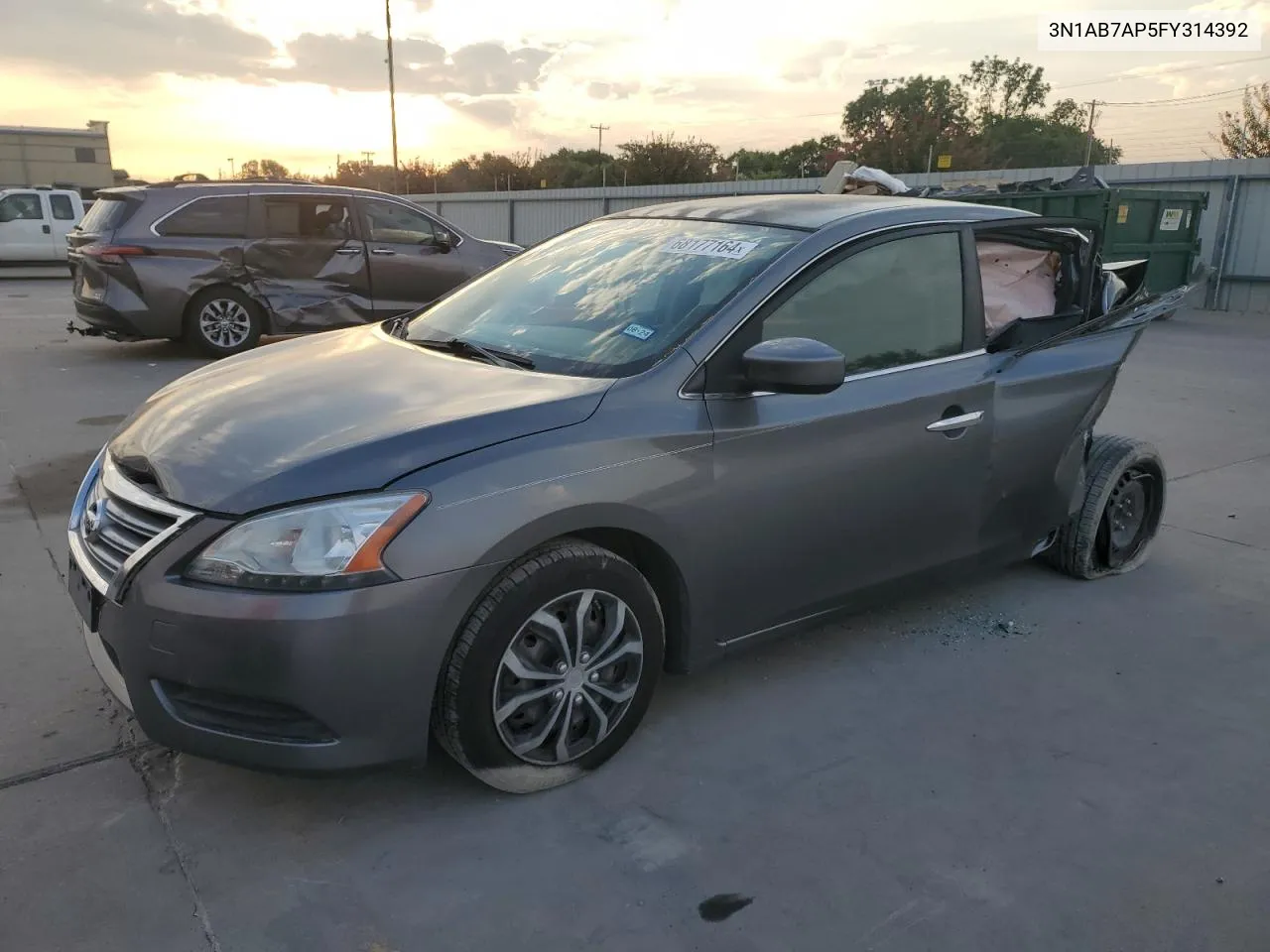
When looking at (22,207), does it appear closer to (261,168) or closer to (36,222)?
(36,222)

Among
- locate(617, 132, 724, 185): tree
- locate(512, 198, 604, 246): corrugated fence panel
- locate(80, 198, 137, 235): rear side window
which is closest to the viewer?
locate(80, 198, 137, 235): rear side window

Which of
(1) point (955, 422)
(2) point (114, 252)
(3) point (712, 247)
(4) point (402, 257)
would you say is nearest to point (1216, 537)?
(1) point (955, 422)

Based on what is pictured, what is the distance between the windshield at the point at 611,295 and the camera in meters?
3.09

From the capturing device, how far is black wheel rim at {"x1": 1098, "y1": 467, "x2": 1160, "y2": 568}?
15.0ft

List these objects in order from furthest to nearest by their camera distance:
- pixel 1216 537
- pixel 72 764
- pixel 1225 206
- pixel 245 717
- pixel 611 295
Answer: pixel 1225 206 → pixel 1216 537 → pixel 611 295 → pixel 72 764 → pixel 245 717

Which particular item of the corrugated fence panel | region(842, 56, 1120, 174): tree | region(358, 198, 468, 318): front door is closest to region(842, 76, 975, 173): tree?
region(842, 56, 1120, 174): tree

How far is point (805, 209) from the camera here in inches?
140

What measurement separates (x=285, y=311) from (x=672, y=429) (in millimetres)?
8025

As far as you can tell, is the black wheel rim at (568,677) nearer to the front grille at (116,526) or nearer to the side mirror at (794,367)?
the side mirror at (794,367)

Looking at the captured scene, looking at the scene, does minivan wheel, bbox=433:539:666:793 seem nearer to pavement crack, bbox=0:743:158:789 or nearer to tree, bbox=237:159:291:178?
pavement crack, bbox=0:743:158:789

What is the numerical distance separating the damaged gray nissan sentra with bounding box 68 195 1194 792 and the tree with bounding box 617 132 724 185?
146 feet

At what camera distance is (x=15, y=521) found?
195 inches

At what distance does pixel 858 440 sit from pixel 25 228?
69.2ft

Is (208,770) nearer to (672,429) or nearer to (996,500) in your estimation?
(672,429)
